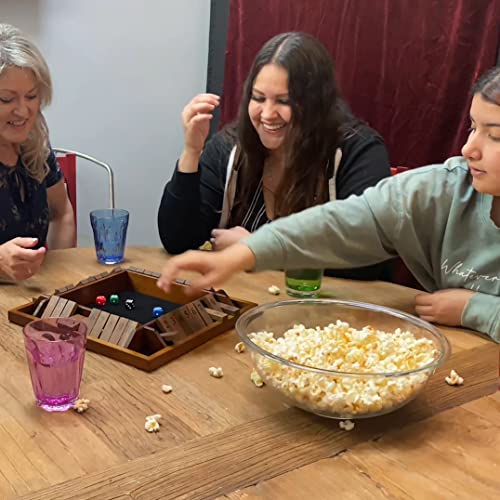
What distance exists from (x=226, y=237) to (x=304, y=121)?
1.31 ft

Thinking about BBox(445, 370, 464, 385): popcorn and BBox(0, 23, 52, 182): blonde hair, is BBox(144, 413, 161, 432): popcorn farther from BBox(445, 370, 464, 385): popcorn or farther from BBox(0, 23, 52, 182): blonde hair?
BBox(0, 23, 52, 182): blonde hair

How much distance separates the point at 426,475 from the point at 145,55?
2.52 meters

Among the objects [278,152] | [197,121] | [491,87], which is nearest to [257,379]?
[491,87]

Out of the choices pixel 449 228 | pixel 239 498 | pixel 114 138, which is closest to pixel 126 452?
pixel 239 498

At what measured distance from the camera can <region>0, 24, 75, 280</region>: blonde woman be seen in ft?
5.61

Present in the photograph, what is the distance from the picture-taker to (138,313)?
1.29 metres

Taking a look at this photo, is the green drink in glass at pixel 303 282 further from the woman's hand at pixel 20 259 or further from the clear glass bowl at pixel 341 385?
the woman's hand at pixel 20 259

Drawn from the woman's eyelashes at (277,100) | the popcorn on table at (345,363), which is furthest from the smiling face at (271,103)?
the popcorn on table at (345,363)

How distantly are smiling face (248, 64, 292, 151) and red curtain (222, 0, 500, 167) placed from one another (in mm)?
699

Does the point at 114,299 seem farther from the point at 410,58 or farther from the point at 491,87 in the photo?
the point at 410,58

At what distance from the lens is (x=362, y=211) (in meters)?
1.33

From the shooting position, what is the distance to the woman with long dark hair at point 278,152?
1.75m

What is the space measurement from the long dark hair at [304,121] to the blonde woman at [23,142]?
570mm

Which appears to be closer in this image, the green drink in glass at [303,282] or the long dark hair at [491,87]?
the long dark hair at [491,87]
